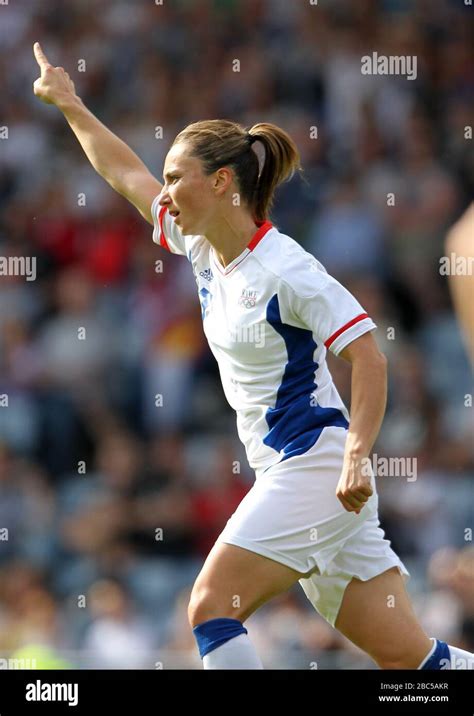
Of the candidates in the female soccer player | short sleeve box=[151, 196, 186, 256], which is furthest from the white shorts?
short sleeve box=[151, 196, 186, 256]

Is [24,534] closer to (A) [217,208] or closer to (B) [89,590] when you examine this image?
(B) [89,590]

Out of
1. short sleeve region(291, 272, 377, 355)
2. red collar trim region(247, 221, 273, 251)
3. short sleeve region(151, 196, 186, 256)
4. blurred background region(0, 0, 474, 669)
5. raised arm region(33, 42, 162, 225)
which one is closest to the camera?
short sleeve region(291, 272, 377, 355)

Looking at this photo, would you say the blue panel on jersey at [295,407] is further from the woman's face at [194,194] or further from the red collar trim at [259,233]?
the woman's face at [194,194]

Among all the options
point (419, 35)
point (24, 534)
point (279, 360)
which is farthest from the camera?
point (419, 35)

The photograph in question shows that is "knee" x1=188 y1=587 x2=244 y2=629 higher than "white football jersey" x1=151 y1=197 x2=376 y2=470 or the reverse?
the reverse

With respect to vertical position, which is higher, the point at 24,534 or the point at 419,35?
the point at 419,35

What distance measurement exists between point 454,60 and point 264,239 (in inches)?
204

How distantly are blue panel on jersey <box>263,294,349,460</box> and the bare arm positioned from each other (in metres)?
0.17

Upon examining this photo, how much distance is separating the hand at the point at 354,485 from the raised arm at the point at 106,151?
1.19m

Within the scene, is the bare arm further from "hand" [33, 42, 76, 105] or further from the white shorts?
"hand" [33, 42, 76, 105]

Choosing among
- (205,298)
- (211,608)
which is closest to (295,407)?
(205,298)

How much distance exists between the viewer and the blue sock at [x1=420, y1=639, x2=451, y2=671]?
3588mm
